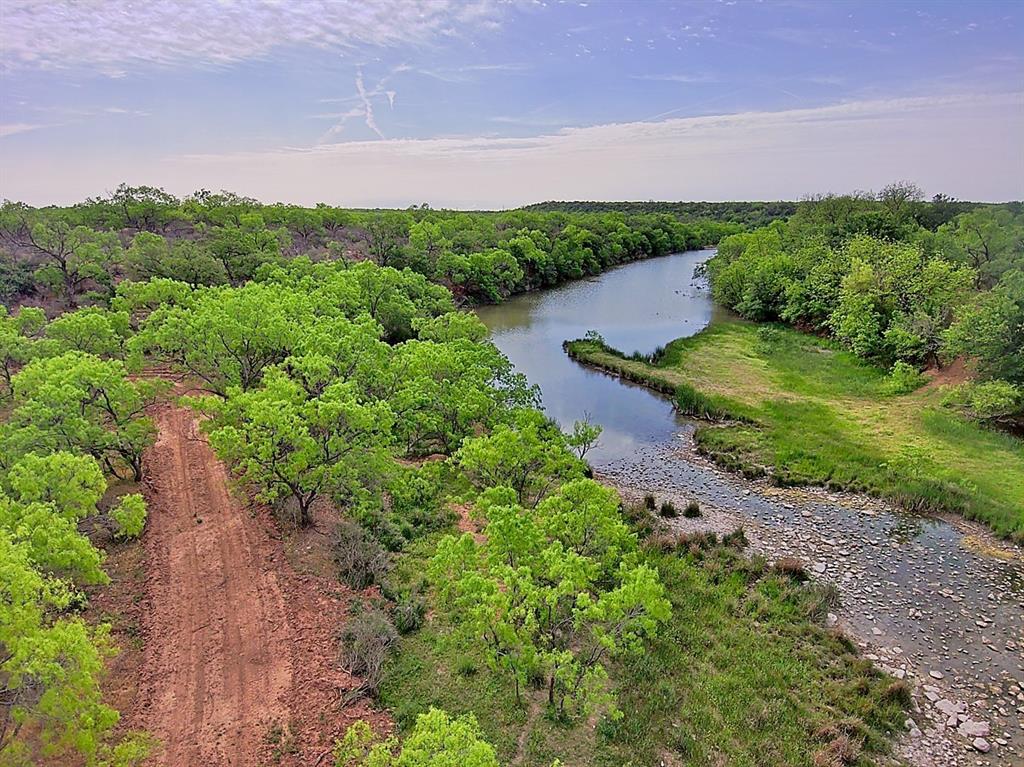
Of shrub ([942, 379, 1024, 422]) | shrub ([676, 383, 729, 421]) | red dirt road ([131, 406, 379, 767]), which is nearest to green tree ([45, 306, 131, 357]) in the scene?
red dirt road ([131, 406, 379, 767])

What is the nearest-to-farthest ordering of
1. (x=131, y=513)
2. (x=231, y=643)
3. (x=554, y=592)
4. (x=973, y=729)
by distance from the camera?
1. (x=554, y=592)
2. (x=973, y=729)
3. (x=231, y=643)
4. (x=131, y=513)

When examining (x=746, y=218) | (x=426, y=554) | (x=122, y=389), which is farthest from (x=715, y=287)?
(x=746, y=218)

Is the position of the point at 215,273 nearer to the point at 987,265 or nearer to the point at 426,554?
the point at 426,554

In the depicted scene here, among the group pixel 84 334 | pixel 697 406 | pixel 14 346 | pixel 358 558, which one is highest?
pixel 84 334

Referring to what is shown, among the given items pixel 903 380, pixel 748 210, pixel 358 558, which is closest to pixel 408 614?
pixel 358 558

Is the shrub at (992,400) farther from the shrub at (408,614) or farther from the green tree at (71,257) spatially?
the green tree at (71,257)

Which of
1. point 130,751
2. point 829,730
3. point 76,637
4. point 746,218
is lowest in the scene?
point 829,730

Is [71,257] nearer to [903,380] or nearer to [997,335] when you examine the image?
[903,380]
